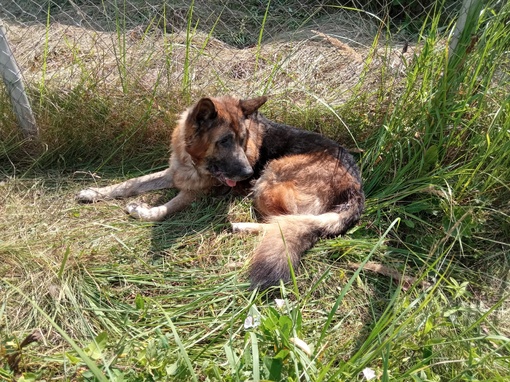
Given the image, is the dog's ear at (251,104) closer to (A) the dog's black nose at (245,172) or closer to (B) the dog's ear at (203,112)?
(B) the dog's ear at (203,112)

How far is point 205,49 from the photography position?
511cm

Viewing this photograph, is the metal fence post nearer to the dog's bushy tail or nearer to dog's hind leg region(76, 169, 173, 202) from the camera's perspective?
dog's hind leg region(76, 169, 173, 202)

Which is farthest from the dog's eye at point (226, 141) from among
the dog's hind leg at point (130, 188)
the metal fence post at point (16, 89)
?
the metal fence post at point (16, 89)

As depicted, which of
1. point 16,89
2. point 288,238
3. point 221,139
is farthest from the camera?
point 16,89

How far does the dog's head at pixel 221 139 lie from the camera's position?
3.38 m

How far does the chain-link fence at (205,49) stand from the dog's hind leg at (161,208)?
0.98 m

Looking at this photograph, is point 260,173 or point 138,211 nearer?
point 138,211

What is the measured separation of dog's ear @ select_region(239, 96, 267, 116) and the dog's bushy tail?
952 millimetres

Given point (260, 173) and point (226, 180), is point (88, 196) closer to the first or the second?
point (226, 180)

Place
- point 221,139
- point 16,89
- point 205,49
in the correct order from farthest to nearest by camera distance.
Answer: point 205,49
point 16,89
point 221,139

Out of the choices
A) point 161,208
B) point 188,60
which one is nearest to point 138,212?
point 161,208

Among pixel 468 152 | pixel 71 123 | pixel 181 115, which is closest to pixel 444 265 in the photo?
pixel 468 152

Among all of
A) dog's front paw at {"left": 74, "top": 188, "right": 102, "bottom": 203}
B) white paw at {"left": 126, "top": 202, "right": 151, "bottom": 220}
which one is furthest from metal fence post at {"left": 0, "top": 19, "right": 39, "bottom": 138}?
white paw at {"left": 126, "top": 202, "right": 151, "bottom": 220}

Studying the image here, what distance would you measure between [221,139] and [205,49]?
7.08ft
